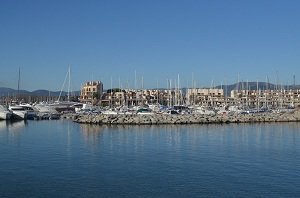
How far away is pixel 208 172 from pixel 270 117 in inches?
1593

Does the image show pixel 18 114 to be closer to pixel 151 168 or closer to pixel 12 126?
pixel 12 126

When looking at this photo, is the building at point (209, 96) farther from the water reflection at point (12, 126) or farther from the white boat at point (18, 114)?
the water reflection at point (12, 126)

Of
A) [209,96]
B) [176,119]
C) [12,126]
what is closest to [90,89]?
[209,96]

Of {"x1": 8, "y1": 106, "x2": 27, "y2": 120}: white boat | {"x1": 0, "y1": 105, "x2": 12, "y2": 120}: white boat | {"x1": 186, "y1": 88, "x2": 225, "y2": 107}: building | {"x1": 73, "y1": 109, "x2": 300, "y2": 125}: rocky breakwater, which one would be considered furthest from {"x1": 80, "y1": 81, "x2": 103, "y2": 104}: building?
{"x1": 73, "y1": 109, "x2": 300, "y2": 125}: rocky breakwater

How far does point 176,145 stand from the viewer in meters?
28.8

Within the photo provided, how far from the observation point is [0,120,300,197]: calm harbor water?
15641 mm

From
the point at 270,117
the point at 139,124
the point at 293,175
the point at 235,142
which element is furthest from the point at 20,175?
the point at 270,117

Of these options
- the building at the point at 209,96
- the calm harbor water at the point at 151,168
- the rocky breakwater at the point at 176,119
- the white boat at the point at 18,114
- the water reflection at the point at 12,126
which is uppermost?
the building at the point at 209,96

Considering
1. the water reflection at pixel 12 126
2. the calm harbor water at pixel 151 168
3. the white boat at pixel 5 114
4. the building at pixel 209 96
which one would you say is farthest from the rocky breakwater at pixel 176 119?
the building at pixel 209 96

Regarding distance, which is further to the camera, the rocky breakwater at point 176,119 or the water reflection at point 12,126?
the rocky breakwater at point 176,119

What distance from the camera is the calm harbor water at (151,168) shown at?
15641 mm

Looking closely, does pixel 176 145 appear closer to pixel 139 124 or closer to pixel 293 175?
pixel 293 175

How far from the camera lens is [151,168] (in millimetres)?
19797

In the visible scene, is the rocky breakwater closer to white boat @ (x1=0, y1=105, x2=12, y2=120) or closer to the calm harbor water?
white boat @ (x1=0, y1=105, x2=12, y2=120)
